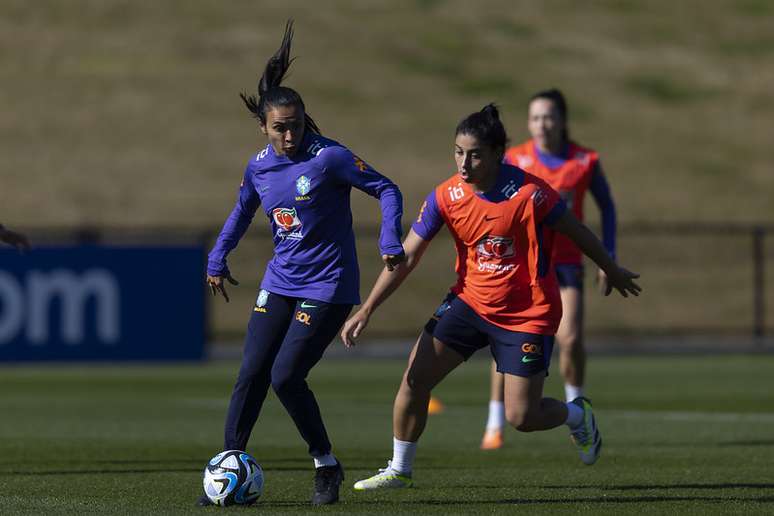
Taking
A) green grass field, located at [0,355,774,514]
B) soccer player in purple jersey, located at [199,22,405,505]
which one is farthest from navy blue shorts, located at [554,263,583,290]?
soccer player in purple jersey, located at [199,22,405,505]

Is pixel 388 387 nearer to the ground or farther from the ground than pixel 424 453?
nearer to the ground

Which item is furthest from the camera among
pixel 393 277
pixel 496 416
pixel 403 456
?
pixel 496 416

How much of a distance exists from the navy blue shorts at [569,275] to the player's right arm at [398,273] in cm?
310

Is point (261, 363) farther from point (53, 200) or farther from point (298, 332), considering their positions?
point (53, 200)

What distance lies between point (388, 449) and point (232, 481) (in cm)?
394

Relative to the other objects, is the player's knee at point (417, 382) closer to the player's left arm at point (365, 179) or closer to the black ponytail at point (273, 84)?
the player's left arm at point (365, 179)

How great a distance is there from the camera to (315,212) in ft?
27.9

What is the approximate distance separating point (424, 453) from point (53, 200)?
36.1 metres

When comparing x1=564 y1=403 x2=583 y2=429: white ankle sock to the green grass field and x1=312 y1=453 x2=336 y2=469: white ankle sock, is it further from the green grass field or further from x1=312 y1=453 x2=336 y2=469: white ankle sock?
x1=312 y1=453 x2=336 y2=469: white ankle sock

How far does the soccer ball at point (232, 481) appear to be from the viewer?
8.29 meters

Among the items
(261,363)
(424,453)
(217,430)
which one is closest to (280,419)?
(217,430)

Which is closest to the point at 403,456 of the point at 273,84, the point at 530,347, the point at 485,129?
the point at 530,347

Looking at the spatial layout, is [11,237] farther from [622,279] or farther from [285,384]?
[622,279]

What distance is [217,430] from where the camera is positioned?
13.9m
